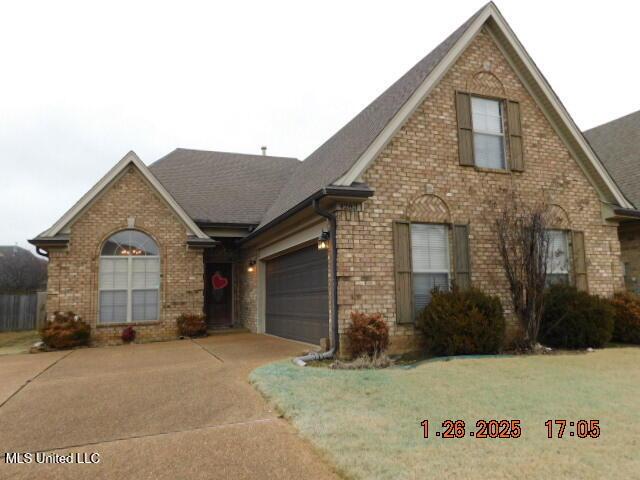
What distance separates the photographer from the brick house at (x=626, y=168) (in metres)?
12.4

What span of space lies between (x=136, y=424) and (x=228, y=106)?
32.0m

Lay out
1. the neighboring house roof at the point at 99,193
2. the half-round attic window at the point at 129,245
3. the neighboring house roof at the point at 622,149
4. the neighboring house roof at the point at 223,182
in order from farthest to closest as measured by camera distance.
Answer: the neighboring house roof at the point at 223,182
the neighboring house roof at the point at 622,149
the half-round attic window at the point at 129,245
the neighboring house roof at the point at 99,193

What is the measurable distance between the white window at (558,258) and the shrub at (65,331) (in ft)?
37.0

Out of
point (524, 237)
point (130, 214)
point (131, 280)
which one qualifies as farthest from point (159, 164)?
point (524, 237)

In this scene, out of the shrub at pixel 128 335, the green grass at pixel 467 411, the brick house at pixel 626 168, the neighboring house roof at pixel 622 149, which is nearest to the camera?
the green grass at pixel 467 411

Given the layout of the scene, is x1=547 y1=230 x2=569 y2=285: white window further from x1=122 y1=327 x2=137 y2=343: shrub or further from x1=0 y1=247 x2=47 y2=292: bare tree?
x1=0 y1=247 x2=47 y2=292: bare tree

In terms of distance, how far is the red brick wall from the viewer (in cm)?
1175

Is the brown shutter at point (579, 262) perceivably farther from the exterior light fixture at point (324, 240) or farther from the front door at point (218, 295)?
the front door at point (218, 295)

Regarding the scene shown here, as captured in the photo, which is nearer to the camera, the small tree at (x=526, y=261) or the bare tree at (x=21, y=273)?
the small tree at (x=526, y=261)

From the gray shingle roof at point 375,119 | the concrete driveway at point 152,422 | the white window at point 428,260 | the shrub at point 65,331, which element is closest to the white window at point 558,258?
the white window at point 428,260

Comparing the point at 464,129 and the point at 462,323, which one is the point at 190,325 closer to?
the point at 462,323

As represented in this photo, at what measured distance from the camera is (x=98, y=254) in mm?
12109

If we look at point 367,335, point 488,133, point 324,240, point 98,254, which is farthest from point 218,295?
point 488,133

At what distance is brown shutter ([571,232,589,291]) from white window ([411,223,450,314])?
3416 mm
